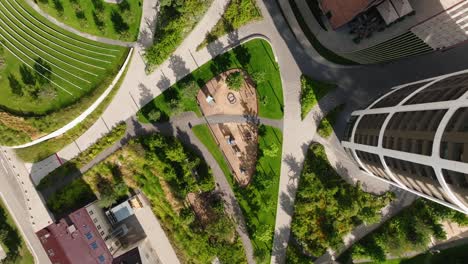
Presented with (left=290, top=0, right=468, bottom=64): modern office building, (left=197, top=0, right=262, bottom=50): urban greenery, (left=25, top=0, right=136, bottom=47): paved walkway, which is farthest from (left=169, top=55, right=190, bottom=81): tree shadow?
(left=290, top=0, right=468, bottom=64): modern office building

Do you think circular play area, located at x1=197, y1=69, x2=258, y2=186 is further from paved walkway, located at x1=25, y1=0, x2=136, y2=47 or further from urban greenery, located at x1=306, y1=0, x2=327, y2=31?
paved walkway, located at x1=25, y1=0, x2=136, y2=47

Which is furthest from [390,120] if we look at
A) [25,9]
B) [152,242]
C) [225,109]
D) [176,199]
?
[25,9]

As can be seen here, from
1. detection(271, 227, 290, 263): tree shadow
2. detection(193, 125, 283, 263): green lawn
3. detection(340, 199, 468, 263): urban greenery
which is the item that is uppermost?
detection(193, 125, 283, 263): green lawn

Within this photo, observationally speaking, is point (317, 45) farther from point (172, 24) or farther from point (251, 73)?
point (172, 24)

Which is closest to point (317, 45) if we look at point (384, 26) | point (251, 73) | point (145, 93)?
point (384, 26)

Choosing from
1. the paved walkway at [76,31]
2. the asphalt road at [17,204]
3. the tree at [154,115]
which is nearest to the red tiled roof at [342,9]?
the tree at [154,115]

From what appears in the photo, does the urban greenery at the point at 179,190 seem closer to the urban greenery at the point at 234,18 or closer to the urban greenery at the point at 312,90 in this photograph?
the urban greenery at the point at 234,18

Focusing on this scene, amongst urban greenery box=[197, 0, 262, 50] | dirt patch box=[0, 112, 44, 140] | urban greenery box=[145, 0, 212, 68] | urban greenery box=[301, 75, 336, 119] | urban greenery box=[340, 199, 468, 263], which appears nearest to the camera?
urban greenery box=[340, 199, 468, 263]
